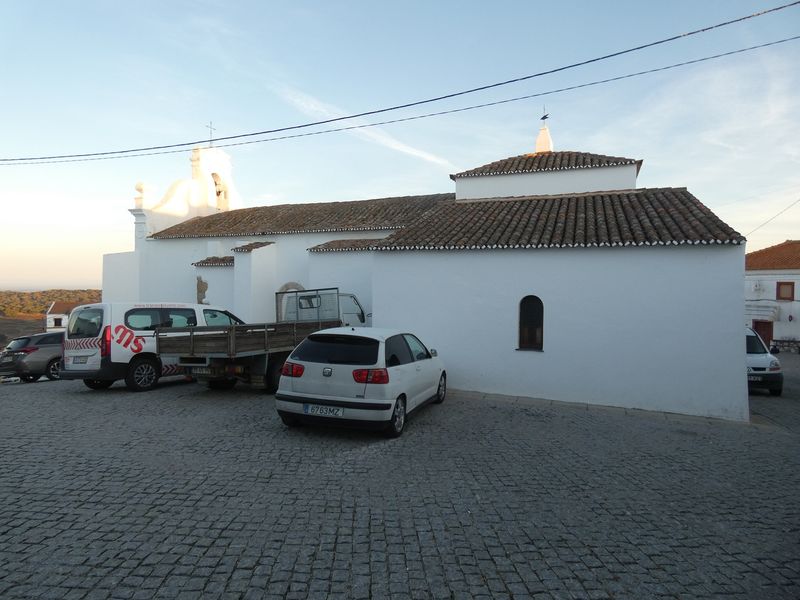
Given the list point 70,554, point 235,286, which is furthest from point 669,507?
point 235,286

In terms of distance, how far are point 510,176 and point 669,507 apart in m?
12.7

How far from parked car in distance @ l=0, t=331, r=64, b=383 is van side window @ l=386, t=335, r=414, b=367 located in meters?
11.7

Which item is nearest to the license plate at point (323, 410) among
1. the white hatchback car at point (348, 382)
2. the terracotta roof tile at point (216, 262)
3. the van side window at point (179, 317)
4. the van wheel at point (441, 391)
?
the white hatchback car at point (348, 382)

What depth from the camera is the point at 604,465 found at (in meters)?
5.85

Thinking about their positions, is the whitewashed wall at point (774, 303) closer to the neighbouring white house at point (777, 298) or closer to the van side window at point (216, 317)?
the neighbouring white house at point (777, 298)

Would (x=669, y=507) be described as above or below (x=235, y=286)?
below

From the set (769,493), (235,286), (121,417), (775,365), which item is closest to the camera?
(769,493)

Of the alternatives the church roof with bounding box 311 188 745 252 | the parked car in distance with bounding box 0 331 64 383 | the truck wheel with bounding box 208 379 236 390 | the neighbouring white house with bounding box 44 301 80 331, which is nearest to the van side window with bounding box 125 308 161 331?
the truck wheel with bounding box 208 379 236 390

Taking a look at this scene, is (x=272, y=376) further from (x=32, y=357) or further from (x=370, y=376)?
(x=32, y=357)

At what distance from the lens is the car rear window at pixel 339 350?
6.57 metres

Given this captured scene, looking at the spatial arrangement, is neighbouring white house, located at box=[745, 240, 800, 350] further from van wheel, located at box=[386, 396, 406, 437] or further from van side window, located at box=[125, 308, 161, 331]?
van side window, located at box=[125, 308, 161, 331]

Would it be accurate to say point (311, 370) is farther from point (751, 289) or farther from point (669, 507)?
point (751, 289)

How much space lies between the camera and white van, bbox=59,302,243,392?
30.6 feet

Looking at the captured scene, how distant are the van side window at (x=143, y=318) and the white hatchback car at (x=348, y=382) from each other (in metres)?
4.91
